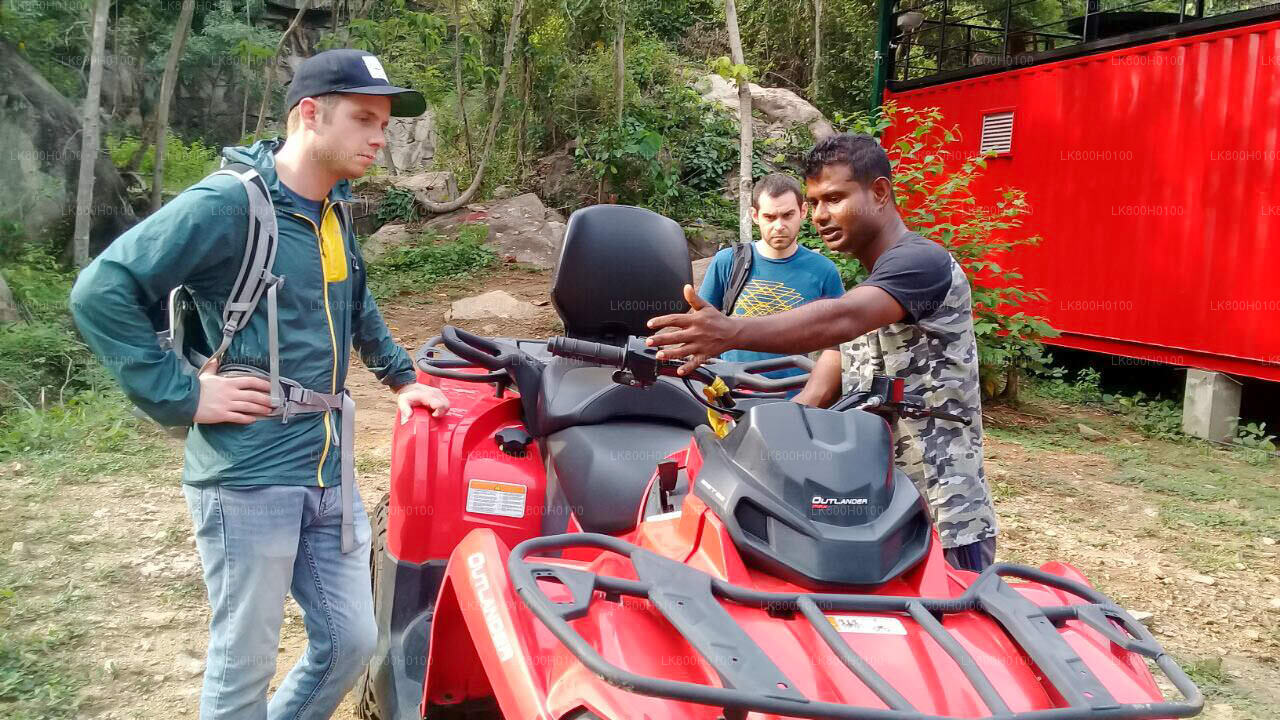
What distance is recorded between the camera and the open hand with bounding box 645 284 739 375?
188 centimetres

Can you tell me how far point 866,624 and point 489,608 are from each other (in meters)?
0.64

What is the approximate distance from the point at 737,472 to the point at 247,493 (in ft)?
3.67

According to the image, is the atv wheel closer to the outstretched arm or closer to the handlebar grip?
the handlebar grip

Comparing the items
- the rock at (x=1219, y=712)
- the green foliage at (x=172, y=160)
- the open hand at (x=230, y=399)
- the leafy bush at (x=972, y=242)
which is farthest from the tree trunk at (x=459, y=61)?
the open hand at (x=230, y=399)

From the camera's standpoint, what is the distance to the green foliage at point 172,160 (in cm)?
1475

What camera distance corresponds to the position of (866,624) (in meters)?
1.56

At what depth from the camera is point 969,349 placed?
2395 mm

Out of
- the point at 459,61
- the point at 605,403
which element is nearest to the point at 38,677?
the point at 605,403

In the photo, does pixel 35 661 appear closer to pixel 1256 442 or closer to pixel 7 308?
pixel 7 308

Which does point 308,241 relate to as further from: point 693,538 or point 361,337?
point 693,538

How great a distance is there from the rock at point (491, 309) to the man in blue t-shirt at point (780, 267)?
724 centimetres

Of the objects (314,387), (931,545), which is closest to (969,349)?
(931,545)

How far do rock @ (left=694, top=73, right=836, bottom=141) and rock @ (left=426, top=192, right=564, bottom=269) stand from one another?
4028 millimetres

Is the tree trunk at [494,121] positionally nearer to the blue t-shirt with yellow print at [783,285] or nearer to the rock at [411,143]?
the rock at [411,143]
